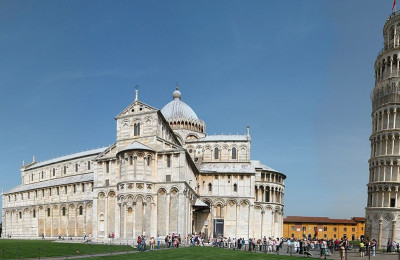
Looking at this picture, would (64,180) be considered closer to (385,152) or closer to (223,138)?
(223,138)

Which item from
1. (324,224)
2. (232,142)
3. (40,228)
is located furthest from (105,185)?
(324,224)

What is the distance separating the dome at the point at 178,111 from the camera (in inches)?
2753

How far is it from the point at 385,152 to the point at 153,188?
3449cm

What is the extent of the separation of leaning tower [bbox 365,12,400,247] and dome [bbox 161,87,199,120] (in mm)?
32282

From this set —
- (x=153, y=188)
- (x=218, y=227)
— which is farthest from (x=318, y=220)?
(x=153, y=188)

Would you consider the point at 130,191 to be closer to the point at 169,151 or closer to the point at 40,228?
the point at 169,151

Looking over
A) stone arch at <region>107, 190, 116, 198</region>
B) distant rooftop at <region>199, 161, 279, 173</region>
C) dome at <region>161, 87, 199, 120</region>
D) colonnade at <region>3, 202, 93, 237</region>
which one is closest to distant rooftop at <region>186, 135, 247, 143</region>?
distant rooftop at <region>199, 161, 279, 173</region>

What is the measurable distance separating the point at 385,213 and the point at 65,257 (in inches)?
1760

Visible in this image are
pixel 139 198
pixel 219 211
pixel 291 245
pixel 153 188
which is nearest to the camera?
pixel 291 245

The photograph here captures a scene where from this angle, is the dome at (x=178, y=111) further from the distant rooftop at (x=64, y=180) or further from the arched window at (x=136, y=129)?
the arched window at (x=136, y=129)

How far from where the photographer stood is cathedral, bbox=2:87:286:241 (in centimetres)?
4306

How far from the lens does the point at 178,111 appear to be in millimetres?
70562

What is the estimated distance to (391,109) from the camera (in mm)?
53719

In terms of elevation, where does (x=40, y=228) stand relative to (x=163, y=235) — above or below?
below
